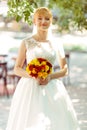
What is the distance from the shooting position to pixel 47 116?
212 inches

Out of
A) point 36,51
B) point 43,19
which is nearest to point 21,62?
point 36,51

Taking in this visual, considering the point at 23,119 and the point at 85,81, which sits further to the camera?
the point at 85,81

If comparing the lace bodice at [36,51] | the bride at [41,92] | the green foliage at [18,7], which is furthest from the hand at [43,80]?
the green foliage at [18,7]

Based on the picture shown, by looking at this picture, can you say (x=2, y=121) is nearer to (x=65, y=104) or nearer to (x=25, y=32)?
(x=65, y=104)

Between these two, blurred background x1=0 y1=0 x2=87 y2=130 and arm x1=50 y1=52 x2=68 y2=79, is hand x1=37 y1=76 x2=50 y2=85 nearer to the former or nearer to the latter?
arm x1=50 y1=52 x2=68 y2=79

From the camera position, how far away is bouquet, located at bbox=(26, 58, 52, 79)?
17.2 feet

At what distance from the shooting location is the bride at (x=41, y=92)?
17.6 ft

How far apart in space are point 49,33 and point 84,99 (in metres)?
5.96

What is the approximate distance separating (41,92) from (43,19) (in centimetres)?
86

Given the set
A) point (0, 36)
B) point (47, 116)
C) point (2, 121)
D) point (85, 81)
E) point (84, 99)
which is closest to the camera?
point (47, 116)

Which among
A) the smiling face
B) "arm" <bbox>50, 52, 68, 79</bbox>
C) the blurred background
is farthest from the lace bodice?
the blurred background

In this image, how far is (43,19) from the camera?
17.4 ft

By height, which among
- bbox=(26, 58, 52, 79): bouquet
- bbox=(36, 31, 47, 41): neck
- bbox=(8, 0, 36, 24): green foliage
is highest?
bbox=(8, 0, 36, 24): green foliage

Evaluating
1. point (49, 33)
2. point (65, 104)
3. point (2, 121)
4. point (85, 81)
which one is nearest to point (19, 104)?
point (65, 104)
